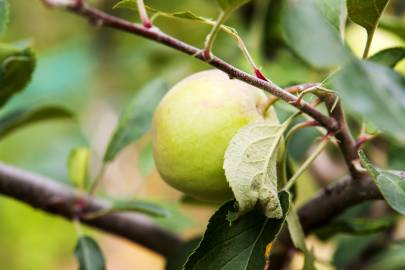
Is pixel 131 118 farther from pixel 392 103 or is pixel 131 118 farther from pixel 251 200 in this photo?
pixel 392 103

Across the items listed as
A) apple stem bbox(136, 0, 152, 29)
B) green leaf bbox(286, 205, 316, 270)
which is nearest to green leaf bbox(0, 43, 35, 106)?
apple stem bbox(136, 0, 152, 29)

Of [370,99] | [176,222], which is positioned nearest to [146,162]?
[176,222]

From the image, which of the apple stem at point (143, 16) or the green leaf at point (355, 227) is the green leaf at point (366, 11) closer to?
the apple stem at point (143, 16)

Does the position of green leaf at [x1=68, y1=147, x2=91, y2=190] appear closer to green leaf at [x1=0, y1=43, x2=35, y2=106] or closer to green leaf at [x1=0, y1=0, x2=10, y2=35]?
green leaf at [x1=0, y1=43, x2=35, y2=106]

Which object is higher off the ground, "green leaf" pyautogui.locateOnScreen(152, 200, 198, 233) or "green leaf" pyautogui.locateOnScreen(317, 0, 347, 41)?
"green leaf" pyautogui.locateOnScreen(317, 0, 347, 41)

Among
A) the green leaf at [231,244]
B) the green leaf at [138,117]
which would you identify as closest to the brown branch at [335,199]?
the green leaf at [231,244]
